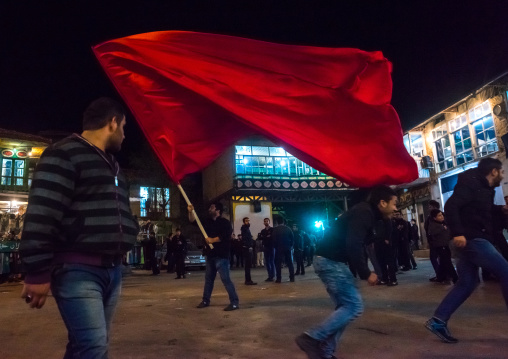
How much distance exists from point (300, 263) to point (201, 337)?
394 inches

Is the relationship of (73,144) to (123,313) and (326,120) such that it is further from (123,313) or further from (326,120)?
(123,313)

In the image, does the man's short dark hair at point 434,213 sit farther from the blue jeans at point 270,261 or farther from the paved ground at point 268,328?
→ the blue jeans at point 270,261

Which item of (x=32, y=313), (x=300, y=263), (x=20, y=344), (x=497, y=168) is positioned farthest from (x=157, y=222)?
(x=497, y=168)

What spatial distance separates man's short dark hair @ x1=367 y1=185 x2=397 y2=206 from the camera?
3.68 metres

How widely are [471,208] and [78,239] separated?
3.97 meters

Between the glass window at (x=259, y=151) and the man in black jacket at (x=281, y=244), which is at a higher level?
the glass window at (x=259, y=151)

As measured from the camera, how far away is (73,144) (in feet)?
7.45

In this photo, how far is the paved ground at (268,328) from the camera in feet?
13.5

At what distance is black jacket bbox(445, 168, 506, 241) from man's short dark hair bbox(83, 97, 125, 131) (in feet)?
11.9

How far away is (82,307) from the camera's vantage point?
81.6 inches

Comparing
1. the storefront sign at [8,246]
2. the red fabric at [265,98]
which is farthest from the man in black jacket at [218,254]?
the storefront sign at [8,246]

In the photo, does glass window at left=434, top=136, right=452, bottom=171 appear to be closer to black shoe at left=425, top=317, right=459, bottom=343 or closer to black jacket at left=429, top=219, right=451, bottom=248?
black jacket at left=429, top=219, right=451, bottom=248

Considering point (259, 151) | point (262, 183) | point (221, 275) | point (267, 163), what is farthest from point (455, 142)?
point (221, 275)

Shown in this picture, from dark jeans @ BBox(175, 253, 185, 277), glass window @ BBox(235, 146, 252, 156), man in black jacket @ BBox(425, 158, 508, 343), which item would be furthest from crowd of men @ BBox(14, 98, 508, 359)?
glass window @ BBox(235, 146, 252, 156)
